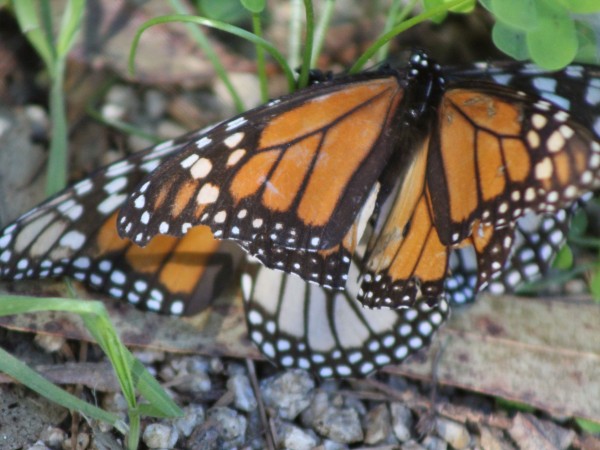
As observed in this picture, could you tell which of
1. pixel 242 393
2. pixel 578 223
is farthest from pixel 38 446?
pixel 578 223

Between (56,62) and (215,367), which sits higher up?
(56,62)

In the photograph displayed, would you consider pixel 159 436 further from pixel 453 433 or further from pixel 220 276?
pixel 453 433

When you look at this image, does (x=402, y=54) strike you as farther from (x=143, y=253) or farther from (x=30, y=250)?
(x=30, y=250)

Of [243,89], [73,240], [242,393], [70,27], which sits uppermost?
[70,27]

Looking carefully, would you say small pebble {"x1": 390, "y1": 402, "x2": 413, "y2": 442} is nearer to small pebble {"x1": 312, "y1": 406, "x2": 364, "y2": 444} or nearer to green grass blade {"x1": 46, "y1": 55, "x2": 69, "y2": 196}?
small pebble {"x1": 312, "y1": 406, "x2": 364, "y2": 444}

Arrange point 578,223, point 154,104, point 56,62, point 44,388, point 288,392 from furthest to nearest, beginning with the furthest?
1. point 154,104
2. point 56,62
3. point 578,223
4. point 288,392
5. point 44,388

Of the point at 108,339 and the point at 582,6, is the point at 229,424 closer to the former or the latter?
the point at 108,339

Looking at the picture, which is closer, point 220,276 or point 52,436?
point 52,436

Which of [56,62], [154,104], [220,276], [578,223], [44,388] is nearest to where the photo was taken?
[44,388]
